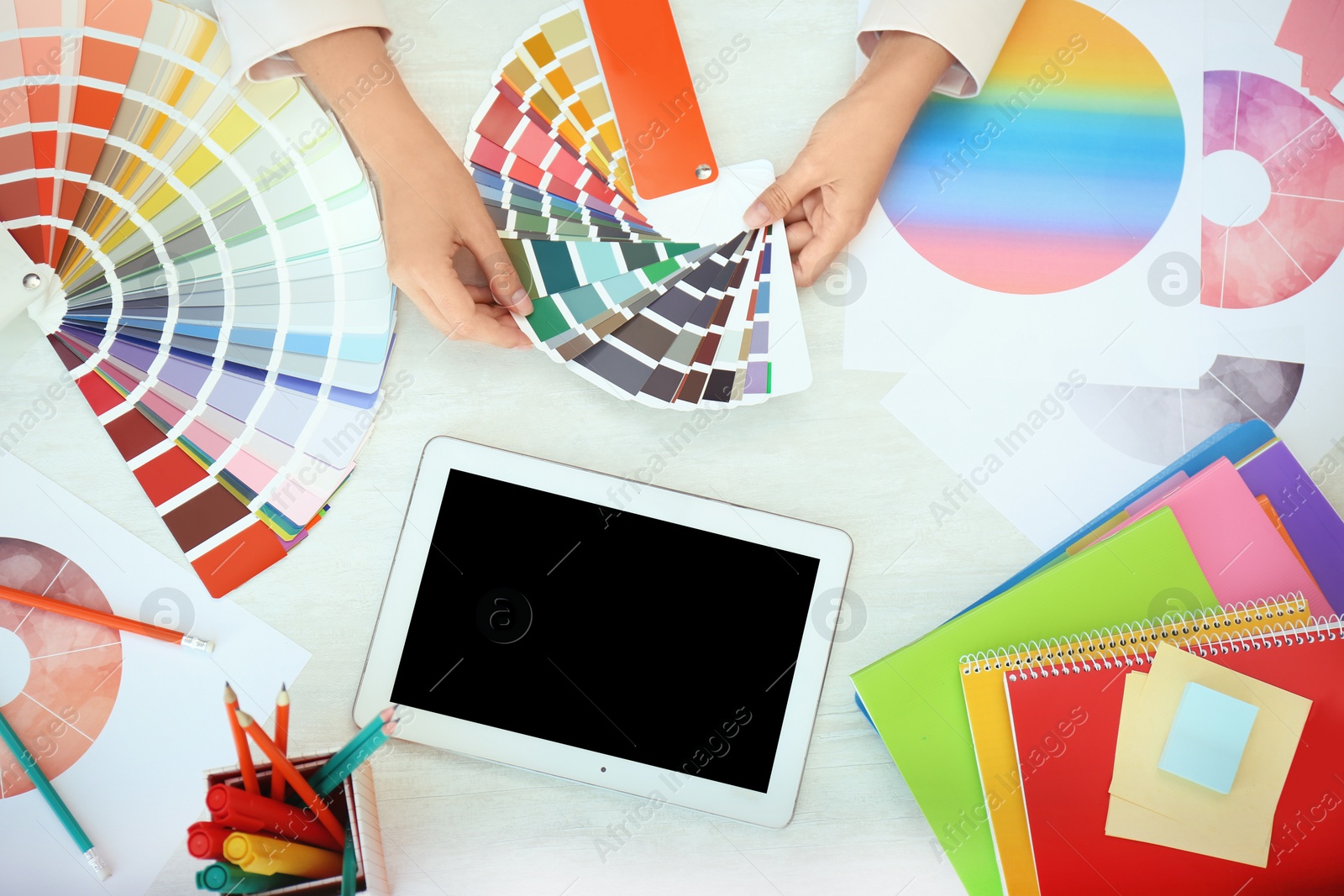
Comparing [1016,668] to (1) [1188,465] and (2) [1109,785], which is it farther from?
(1) [1188,465]

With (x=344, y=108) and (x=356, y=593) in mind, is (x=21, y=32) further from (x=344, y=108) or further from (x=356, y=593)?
(x=356, y=593)

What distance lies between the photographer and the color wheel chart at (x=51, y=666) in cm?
83

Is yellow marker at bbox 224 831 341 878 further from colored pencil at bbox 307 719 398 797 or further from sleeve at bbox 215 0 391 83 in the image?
sleeve at bbox 215 0 391 83

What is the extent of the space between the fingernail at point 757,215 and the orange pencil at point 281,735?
638 mm

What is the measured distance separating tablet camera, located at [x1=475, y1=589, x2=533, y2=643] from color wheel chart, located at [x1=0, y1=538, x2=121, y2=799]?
39cm

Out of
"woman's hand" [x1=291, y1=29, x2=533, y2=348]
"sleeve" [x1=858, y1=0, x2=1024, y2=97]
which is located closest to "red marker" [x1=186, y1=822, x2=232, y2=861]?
"woman's hand" [x1=291, y1=29, x2=533, y2=348]

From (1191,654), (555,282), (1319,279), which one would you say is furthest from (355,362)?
(1319,279)

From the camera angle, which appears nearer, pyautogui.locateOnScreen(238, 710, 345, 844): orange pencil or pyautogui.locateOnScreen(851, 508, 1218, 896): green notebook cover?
pyautogui.locateOnScreen(238, 710, 345, 844): orange pencil

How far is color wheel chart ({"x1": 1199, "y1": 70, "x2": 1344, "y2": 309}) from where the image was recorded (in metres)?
0.95

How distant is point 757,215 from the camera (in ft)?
2.89

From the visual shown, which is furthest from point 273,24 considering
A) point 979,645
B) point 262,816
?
point 979,645

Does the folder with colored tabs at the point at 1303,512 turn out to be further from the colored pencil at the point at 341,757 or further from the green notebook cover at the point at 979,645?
the colored pencil at the point at 341,757

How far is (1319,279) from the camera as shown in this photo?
0.95 m

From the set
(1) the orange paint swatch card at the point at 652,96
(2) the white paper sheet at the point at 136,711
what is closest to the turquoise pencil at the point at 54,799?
(2) the white paper sheet at the point at 136,711
